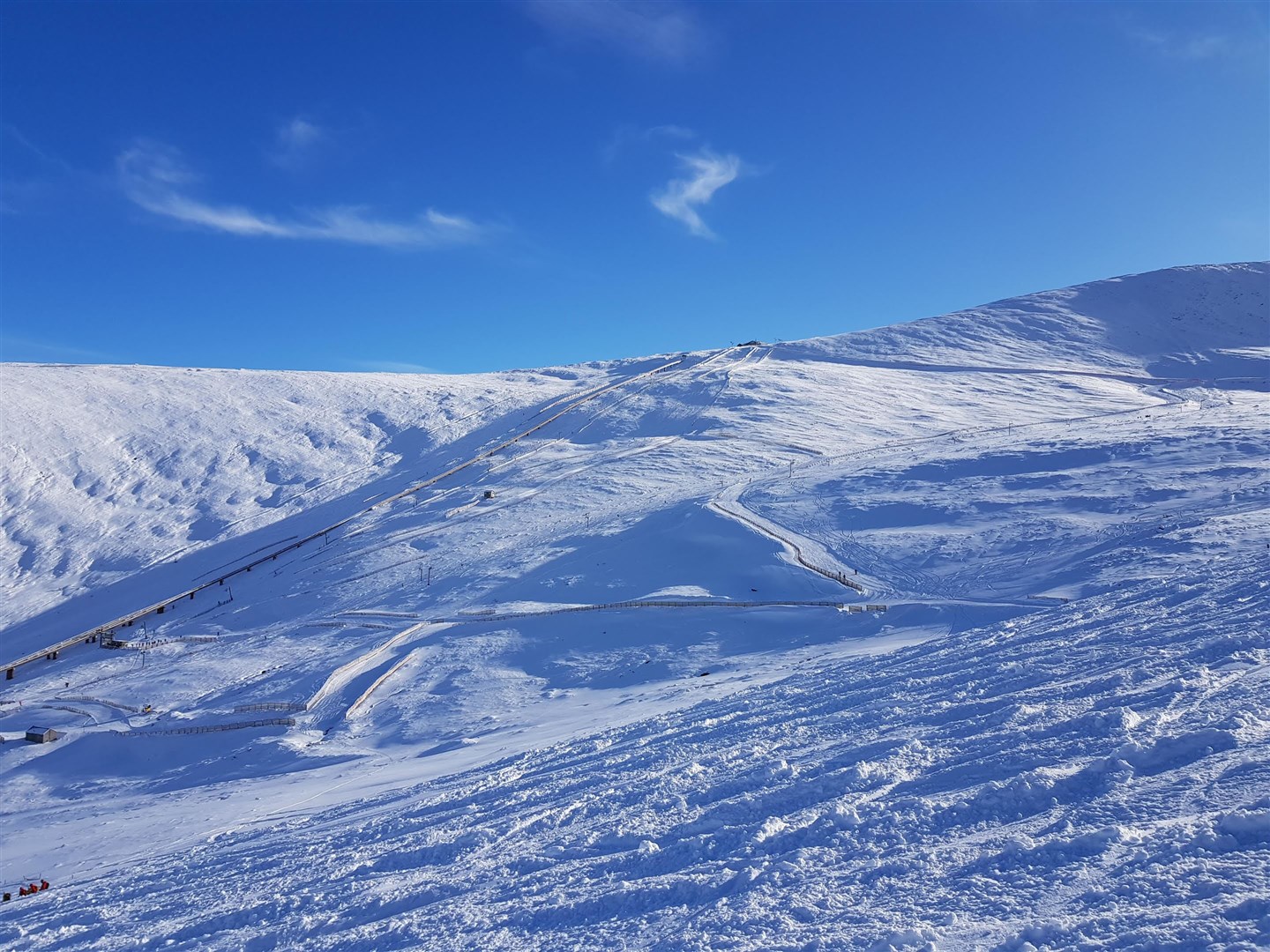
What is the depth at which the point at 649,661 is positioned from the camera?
19438mm

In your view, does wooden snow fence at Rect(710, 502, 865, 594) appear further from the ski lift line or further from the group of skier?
the group of skier

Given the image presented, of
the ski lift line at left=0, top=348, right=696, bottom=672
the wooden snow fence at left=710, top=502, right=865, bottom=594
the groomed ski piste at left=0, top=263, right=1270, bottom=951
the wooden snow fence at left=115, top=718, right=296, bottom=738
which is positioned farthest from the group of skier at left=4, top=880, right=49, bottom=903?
the wooden snow fence at left=710, top=502, right=865, bottom=594

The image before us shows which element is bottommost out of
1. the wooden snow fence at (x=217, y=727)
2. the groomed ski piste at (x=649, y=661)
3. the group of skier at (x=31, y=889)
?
the group of skier at (x=31, y=889)

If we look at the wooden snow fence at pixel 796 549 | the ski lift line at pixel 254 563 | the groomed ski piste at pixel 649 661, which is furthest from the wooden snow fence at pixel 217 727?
the wooden snow fence at pixel 796 549

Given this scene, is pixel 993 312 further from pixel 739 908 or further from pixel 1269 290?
pixel 739 908

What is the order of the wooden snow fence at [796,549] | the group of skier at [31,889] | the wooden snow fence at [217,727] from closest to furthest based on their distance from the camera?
the group of skier at [31,889], the wooden snow fence at [217,727], the wooden snow fence at [796,549]

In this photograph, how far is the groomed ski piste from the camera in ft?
19.5

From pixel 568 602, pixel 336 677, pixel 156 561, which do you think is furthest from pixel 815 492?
pixel 156 561

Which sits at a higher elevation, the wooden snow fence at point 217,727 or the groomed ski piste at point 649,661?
the groomed ski piste at point 649,661

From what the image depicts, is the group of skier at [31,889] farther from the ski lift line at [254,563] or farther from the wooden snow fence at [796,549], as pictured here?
the wooden snow fence at [796,549]

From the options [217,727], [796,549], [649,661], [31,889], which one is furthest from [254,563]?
[31,889]

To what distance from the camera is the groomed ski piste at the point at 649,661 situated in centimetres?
595

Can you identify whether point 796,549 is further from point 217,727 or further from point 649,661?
point 217,727

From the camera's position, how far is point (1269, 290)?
208ft
